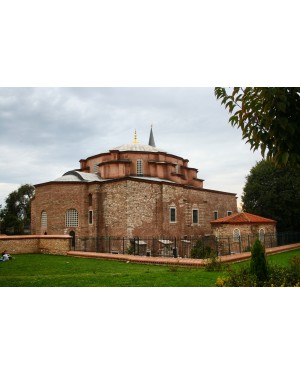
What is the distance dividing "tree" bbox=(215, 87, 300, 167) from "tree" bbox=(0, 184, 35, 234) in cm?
1823

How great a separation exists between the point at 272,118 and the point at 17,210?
22.1m

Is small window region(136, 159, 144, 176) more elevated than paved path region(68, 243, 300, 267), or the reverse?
small window region(136, 159, 144, 176)

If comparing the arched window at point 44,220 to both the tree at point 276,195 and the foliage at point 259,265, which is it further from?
the foliage at point 259,265

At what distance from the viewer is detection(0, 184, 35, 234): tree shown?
20600 millimetres

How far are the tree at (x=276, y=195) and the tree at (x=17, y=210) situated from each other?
1528 centimetres

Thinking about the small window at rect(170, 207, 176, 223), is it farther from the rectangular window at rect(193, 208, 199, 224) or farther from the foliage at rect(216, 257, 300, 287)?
the foliage at rect(216, 257, 300, 287)

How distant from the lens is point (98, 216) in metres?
19.5

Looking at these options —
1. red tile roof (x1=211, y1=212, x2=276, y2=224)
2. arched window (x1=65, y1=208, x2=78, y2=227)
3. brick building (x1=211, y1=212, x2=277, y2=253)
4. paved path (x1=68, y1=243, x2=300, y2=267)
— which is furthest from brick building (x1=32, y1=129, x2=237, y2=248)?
paved path (x1=68, y1=243, x2=300, y2=267)

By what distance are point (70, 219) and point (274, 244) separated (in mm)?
12077

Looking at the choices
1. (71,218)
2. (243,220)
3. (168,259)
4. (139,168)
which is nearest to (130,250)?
(71,218)

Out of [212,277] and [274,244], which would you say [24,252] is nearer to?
[212,277]

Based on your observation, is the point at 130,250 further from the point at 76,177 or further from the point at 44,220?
the point at 76,177

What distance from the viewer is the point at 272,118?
3.72 metres

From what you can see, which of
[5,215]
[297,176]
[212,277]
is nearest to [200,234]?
[297,176]
